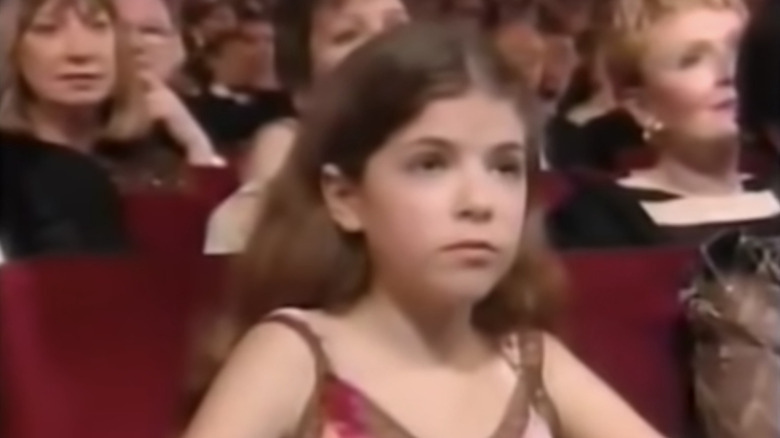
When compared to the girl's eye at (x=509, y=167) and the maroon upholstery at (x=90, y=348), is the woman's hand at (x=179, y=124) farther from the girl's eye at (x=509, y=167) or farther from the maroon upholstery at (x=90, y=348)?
the girl's eye at (x=509, y=167)

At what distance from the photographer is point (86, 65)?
2.05 m

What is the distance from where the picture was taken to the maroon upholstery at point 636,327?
154 cm

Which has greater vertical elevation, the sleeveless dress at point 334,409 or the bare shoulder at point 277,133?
the sleeveless dress at point 334,409

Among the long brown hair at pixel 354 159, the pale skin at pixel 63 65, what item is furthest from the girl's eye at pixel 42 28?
the long brown hair at pixel 354 159

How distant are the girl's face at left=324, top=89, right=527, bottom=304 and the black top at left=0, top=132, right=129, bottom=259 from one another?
66cm

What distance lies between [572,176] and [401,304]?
2.29ft

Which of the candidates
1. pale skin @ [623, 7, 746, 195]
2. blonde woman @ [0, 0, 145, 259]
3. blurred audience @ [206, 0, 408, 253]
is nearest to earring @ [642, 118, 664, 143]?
pale skin @ [623, 7, 746, 195]

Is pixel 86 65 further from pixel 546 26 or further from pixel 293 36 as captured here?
pixel 546 26

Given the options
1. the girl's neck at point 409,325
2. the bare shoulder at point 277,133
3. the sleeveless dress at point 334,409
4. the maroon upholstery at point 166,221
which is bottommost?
the maroon upholstery at point 166,221

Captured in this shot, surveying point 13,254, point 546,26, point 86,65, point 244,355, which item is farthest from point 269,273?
Result: point 546,26

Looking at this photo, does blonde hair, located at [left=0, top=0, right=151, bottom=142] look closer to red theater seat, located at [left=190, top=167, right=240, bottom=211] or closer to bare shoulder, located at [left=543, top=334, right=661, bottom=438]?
red theater seat, located at [left=190, top=167, right=240, bottom=211]

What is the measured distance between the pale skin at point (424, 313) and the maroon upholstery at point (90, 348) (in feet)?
0.75

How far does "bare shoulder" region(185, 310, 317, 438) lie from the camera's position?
3.76 feet

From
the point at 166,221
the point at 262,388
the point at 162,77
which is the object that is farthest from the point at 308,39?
the point at 262,388
